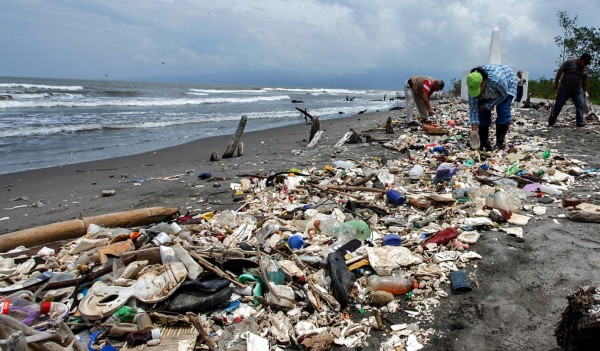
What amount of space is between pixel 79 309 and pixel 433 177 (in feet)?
14.9

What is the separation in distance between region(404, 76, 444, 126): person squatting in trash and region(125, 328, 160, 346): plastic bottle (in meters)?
9.76

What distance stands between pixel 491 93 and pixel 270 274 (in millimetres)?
5425

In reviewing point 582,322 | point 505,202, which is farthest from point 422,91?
point 582,322

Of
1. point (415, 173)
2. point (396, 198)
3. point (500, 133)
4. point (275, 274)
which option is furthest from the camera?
point (500, 133)

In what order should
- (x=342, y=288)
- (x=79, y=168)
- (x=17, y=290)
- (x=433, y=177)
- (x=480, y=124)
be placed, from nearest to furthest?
(x=342, y=288)
(x=17, y=290)
(x=433, y=177)
(x=480, y=124)
(x=79, y=168)

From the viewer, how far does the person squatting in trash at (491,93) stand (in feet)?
20.5

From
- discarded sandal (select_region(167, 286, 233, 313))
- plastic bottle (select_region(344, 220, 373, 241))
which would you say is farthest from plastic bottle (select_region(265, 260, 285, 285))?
plastic bottle (select_region(344, 220, 373, 241))

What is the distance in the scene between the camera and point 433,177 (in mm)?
5359

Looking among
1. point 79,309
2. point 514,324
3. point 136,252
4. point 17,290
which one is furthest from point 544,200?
point 17,290

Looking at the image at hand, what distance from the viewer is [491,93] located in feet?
20.9

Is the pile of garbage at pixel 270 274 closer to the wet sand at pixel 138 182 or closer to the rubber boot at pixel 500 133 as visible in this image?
the wet sand at pixel 138 182

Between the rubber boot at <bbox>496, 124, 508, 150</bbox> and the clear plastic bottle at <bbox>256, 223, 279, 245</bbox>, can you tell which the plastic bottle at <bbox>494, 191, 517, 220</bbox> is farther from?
the rubber boot at <bbox>496, 124, 508, 150</bbox>

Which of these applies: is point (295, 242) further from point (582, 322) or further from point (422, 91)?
point (422, 91)

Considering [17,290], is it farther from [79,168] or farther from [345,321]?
[79,168]
